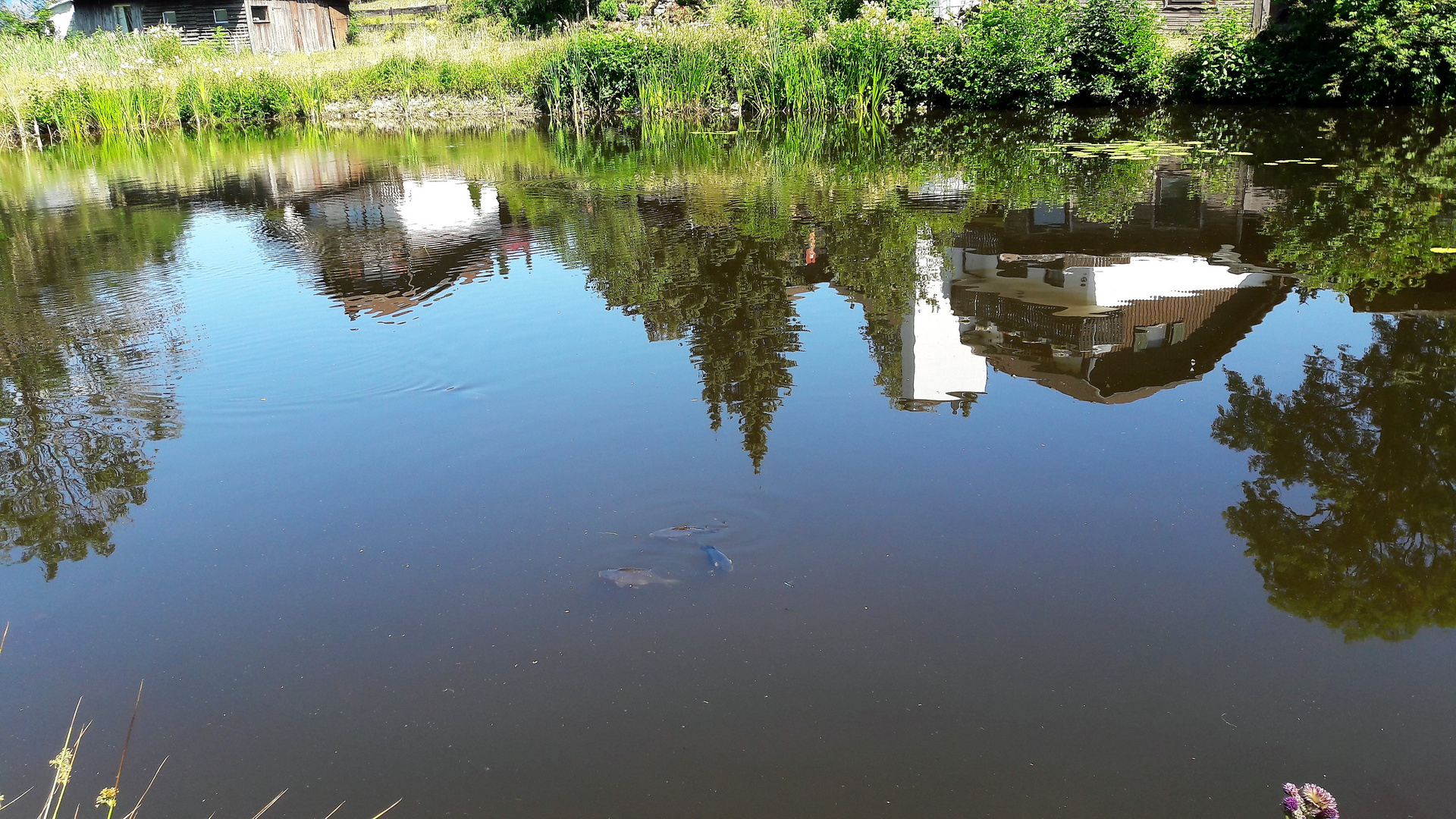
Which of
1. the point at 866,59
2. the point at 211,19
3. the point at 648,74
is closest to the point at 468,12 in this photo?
the point at 211,19

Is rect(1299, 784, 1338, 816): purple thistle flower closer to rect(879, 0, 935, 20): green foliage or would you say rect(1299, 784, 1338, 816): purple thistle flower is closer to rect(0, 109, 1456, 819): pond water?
rect(0, 109, 1456, 819): pond water

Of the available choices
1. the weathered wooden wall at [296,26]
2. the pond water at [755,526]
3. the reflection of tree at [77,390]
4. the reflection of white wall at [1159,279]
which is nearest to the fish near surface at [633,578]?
the pond water at [755,526]

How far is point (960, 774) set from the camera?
240 cm

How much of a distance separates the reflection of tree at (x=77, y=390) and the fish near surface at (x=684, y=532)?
203 cm

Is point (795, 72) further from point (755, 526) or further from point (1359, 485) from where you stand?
point (755, 526)

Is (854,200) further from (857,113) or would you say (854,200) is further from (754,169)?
(857,113)

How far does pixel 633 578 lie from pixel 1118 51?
55.3ft

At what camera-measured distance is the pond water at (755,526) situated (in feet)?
8.18

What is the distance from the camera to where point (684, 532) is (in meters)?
3.49

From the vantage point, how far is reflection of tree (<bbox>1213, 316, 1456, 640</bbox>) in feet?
9.97

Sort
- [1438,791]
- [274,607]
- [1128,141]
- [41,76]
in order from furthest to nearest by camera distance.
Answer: [41,76] → [1128,141] → [274,607] → [1438,791]

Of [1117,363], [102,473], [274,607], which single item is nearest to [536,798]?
[274,607]

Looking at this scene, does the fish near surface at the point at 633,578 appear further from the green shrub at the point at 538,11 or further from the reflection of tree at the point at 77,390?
the green shrub at the point at 538,11

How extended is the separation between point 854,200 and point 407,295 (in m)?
4.45
